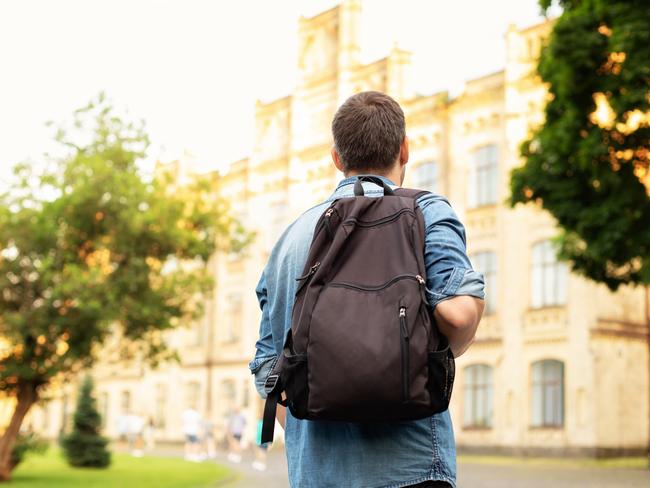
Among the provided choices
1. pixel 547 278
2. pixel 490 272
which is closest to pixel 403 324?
pixel 547 278

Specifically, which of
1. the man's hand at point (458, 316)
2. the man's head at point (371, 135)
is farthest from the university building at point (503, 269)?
the man's hand at point (458, 316)

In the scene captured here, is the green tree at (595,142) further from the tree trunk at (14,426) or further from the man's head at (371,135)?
the man's head at (371,135)

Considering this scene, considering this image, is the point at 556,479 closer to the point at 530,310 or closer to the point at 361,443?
the point at 530,310

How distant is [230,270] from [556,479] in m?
29.1

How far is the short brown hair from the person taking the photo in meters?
2.93

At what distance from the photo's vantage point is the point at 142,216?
878 inches

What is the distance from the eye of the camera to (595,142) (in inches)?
742

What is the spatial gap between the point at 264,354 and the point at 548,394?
3042cm

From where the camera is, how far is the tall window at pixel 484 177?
35250 mm

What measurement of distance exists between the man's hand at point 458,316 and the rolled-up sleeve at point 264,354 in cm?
62

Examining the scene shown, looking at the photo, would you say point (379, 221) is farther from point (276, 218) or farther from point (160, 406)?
point (160, 406)

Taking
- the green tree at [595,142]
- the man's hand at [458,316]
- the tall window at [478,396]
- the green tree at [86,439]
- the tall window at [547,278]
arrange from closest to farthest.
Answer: the man's hand at [458,316], the green tree at [595,142], the green tree at [86,439], the tall window at [547,278], the tall window at [478,396]

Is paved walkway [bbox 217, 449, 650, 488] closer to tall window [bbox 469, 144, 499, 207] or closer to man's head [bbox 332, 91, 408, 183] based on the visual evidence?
tall window [bbox 469, 144, 499, 207]

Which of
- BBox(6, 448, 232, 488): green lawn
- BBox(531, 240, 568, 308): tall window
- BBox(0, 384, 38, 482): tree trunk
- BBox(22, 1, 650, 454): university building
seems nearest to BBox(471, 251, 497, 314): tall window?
BBox(22, 1, 650, 454): university building
